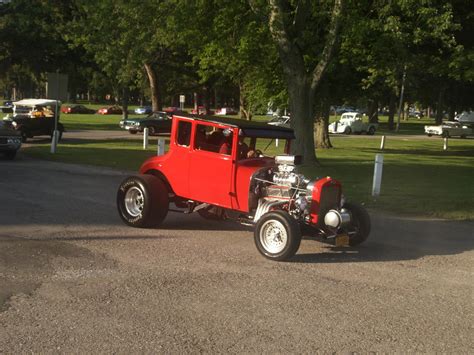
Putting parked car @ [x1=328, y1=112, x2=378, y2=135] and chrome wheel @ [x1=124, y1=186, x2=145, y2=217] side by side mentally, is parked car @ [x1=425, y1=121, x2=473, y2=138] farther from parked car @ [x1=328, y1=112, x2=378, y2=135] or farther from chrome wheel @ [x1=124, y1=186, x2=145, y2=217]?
chrome wheel @ [x1=124, y1=186, x2=145, y2=217]

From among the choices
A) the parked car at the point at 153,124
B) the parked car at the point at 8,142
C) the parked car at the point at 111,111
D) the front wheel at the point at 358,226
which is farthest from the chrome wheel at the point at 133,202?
the parked car at the point at 111,111

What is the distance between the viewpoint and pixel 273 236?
7250 mm

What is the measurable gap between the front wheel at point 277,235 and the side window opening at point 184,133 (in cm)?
200

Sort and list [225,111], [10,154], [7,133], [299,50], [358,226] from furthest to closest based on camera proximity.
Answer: [225,111]
[10,154]
[7,133]
[299,50]
[358,226]

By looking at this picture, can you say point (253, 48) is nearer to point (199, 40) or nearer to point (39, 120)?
point (199, 40)

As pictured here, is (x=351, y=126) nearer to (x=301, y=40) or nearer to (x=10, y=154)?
(x=301, y=40)

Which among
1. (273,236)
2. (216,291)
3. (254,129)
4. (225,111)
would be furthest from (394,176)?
(225,111)

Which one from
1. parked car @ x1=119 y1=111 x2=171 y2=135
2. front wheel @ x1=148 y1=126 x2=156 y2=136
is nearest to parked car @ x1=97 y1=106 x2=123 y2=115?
parked car @ x1=119 y1=111 x2=171 y2=135

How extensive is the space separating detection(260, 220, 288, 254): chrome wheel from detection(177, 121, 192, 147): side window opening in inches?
83.0

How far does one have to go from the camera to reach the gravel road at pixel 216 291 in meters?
4.59

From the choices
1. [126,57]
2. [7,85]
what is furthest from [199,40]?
[7,85]

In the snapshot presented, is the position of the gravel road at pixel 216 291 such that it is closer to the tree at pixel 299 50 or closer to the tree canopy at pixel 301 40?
the tree at pixel 299 50

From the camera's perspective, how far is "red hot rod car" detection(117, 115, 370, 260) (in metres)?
7.34

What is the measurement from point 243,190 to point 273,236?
0.98 m
